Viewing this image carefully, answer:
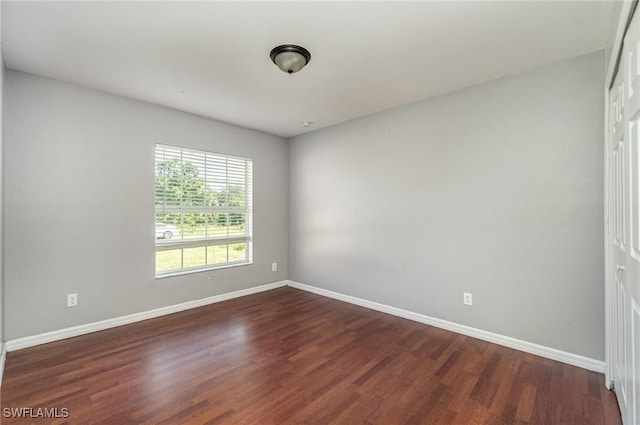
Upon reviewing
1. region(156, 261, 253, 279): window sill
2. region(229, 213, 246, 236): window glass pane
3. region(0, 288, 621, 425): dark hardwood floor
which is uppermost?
region(229, 213, 246, 236): window glass pane

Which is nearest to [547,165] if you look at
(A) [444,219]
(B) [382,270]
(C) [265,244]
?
(A) [444,219]

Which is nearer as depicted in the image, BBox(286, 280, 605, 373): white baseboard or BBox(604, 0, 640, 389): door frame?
BBox(604, 0, 640, 389): door frame

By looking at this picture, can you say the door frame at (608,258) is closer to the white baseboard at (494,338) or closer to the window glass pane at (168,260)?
the white baseboard at (494,338)

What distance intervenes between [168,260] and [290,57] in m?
2.82

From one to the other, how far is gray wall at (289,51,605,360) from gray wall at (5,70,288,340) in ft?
7.45

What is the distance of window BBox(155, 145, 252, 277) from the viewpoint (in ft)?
11.7

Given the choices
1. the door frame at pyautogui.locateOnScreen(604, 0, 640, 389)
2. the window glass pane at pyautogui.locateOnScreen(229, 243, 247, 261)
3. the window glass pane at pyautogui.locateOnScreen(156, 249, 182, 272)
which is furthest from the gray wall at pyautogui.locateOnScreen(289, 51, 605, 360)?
the window glass pane at pyautogui.locateOnScreen(156, 249, 182, 272)

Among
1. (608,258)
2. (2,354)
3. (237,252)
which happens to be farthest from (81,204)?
(608,258)

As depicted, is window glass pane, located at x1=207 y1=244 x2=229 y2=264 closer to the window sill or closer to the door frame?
the window sill

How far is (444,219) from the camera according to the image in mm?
3111

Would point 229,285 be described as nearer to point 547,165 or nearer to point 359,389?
point 359,389

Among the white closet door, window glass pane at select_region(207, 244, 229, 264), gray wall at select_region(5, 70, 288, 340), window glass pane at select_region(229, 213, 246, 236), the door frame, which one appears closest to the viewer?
the white closet door

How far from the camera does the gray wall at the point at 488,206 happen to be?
2334 mm

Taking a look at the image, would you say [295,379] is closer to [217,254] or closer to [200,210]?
[217,254]
